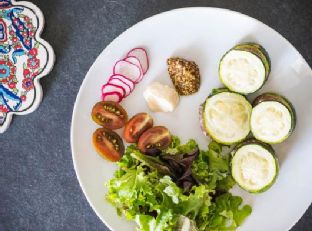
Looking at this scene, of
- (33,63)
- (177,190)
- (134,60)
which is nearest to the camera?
(177,190)

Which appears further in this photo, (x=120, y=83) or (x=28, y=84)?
(x=28, y=84)

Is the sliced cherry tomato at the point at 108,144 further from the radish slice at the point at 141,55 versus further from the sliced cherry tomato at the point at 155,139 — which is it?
the radish slice at the point at 141,55

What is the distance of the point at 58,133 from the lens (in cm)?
163

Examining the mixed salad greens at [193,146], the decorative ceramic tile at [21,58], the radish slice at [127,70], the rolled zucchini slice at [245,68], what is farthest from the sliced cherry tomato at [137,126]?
the decorative ceramic tile at [21,58]

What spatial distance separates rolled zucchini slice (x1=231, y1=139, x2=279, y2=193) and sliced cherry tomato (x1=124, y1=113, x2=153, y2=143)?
0.24 m

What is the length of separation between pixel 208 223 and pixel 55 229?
0.56 m

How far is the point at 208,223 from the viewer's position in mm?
1326

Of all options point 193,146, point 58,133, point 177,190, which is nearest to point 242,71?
point 193,146

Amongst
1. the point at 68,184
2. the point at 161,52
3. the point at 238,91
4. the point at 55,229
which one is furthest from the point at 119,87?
the point at 55,229

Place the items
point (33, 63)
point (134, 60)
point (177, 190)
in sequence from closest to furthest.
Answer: point (177, 190)
point (134, 60)
point (33, 63)

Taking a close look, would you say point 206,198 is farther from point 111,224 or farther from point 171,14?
point 171,14

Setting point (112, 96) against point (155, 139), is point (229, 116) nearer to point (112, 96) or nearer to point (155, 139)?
point (155, 139)

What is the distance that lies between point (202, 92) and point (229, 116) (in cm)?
12

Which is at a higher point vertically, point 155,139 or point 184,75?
point 184,75
